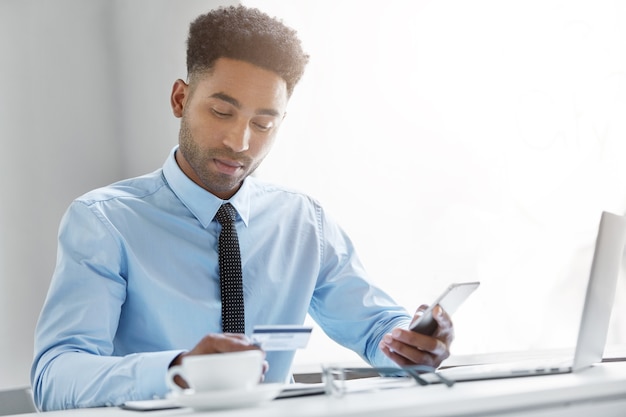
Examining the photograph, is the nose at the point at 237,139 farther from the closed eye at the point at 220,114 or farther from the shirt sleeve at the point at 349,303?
the shirt sleeve at the point at 349,303

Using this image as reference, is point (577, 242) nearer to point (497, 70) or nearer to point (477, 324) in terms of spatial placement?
point (477, 324)

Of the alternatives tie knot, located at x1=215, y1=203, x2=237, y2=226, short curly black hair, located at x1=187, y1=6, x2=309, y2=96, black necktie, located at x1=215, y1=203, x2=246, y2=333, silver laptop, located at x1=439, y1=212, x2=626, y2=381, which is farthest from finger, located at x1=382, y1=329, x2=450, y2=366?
short curly black hair, located at x1=187, y1=6, x2=309, y2=96

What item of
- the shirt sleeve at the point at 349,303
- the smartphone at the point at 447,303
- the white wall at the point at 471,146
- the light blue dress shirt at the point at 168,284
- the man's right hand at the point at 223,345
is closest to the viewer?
the man's right hand at the point at 223,345

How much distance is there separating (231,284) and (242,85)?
0.44 meters

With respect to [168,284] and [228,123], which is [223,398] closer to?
[168,284]

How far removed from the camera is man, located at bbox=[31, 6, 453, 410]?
4.70 feet

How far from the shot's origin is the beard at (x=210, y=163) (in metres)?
1.67

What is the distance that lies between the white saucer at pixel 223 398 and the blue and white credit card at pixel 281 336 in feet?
0.21

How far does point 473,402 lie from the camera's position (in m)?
0.81

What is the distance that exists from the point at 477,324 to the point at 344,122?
32.3 inches

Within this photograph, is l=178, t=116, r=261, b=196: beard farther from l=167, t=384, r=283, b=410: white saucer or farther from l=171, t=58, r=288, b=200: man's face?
l=167, t=384, r=283, b=410: white saucer

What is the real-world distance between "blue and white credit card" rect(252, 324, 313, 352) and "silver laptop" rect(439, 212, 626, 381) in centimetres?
26

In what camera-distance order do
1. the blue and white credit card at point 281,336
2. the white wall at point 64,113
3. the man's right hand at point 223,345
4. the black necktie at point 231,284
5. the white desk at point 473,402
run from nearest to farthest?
1. the white desk at point 473,402
2. the blue and white credit card at point 281,336
3. the man's right hand at point 223,345
4. the black necktie at point 231,284
5. the white wall at point 64,113

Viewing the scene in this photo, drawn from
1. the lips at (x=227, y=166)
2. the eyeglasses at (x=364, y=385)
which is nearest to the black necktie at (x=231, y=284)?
the lips at (x=227, y=166)
